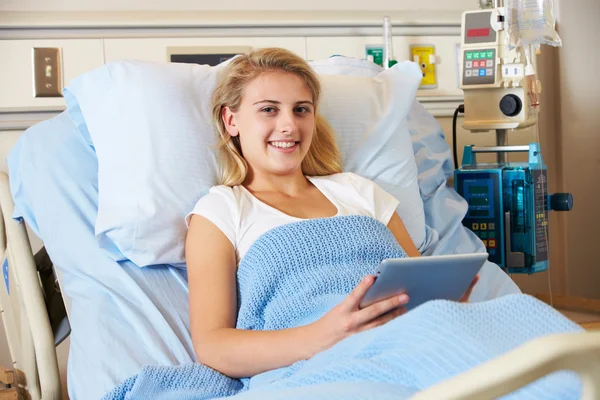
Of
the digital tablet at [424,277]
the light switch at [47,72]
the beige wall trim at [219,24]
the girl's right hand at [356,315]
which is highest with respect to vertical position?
the beige wall trim at [219,24]

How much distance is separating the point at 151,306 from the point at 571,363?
1.02 metres

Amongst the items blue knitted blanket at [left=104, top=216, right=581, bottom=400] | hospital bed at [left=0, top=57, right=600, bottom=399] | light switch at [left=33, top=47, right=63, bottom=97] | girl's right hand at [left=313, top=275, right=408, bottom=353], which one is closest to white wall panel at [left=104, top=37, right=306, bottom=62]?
light switch at [left=33, top=47, right=63, bottom=97]

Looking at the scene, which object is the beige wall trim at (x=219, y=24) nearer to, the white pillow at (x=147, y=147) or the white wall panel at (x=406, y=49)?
the white wall panel at (x=406, y=49)

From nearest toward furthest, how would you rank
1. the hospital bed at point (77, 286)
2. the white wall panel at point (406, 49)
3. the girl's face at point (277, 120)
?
the hospital bed at point (77, 286) → the girl's face at point (277, 120) → the white wall panel at point (406, 49)

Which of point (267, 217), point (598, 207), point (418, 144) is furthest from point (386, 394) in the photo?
point (598, 207)

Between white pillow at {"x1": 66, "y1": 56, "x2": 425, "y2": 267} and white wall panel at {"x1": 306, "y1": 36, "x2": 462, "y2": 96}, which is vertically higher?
white wall panel at {"x1": 306, "y1": 36, "x2": 462, "y2": 96}

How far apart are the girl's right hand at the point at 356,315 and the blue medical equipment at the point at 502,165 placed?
95 cm

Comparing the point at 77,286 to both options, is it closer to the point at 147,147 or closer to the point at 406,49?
the point at 147,147

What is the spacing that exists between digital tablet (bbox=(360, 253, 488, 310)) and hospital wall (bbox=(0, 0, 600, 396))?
1284 mm

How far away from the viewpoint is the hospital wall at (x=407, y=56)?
2033mm

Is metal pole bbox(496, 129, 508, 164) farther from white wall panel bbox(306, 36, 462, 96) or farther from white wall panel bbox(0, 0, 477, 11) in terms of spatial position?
white wall panel bbox(0, 0, 477, 11)

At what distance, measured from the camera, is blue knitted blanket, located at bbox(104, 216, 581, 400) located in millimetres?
855

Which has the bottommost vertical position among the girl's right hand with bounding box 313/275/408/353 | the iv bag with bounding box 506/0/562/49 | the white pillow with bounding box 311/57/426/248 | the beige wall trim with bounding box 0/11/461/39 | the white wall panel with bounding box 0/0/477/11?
the girl's right hand with bounding box 313/275/408/353

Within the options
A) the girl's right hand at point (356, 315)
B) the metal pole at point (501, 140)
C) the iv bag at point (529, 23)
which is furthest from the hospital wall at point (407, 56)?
the girl's right hand at point (356, 315)
